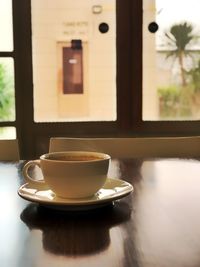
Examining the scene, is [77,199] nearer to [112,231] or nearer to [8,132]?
[112,231]

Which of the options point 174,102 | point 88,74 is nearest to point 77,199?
point 88,74

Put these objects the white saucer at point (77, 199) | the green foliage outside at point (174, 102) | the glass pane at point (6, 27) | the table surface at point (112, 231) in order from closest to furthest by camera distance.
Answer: the table surface at point (112, 231) → the white saucer at point (77, 199) → the glass pane at point (6, 27) → the green foliage outside at point (174, 102)

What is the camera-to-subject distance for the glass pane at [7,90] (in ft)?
9.25

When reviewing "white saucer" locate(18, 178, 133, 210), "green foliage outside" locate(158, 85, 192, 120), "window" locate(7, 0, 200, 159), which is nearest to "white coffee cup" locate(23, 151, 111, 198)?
"white saucer" locate(18, 178, 133, 210)

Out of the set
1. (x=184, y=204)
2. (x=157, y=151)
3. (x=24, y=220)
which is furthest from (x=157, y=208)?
(x=157, y=151)

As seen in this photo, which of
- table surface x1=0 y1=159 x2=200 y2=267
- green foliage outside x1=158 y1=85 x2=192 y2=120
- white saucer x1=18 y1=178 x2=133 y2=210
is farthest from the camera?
green foliage outside x1=158 y1=85 x2=192 y2=120

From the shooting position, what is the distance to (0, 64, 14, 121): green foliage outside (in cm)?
283

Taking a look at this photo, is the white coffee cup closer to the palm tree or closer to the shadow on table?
the shadow on table

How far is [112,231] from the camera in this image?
64 cm

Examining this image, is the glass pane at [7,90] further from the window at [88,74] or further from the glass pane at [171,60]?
the glass pane at [171,60]

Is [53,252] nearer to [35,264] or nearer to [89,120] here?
[35,264]

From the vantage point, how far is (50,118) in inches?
114

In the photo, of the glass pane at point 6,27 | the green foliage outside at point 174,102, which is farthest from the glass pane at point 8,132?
the green foliage outside at point 174,102

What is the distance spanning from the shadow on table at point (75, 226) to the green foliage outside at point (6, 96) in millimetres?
2119
